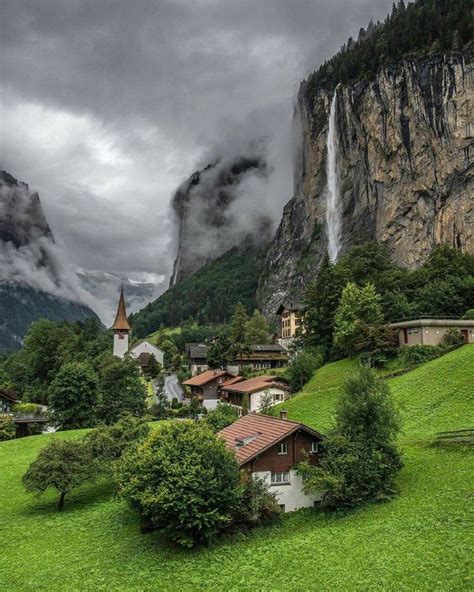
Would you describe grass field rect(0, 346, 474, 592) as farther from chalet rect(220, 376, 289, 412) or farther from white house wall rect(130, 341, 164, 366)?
white house wall rect(130, 341, 164, 366)

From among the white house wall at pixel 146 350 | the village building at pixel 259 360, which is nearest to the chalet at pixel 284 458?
the village building at pixel 259 360

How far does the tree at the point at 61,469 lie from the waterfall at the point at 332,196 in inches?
3917

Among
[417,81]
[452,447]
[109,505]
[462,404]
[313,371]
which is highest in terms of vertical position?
[417,81]

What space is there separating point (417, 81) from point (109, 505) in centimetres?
9114

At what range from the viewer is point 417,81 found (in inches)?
3807

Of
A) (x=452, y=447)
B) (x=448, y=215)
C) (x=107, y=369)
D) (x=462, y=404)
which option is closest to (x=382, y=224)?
(x=448, y=215)

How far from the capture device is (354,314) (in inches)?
2303

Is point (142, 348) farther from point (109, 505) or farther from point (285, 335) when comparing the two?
point (109, 505)

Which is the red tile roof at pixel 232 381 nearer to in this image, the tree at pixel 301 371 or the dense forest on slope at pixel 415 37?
the tree at pixel 301 371

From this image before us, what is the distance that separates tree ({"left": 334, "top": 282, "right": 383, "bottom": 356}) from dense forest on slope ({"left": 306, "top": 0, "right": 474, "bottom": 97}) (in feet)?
192

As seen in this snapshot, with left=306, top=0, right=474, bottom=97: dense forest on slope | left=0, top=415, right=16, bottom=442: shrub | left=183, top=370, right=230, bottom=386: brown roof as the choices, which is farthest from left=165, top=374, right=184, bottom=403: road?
left=306, top=0, right=474, bottom=97: dense forest on slope

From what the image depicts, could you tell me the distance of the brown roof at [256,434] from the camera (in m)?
27.2

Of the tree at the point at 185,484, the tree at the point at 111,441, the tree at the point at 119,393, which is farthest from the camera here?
the tree at the point at 119,393

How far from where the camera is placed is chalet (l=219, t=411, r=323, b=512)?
27.1 metres
